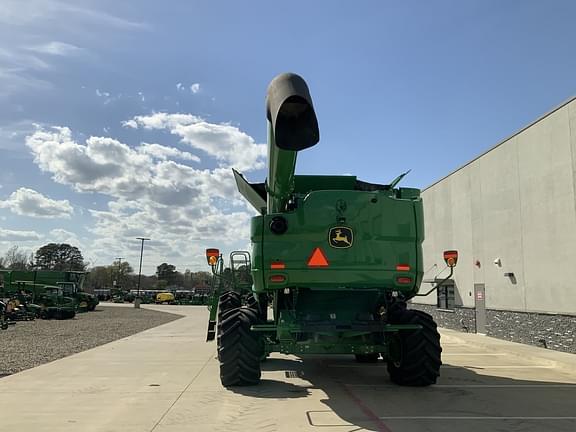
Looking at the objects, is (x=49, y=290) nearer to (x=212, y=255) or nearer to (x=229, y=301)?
(x=229, y=301)

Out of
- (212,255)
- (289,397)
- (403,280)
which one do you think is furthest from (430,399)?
(212,255)

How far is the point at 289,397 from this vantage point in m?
8.10

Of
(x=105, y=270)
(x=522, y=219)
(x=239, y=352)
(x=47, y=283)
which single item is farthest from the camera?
(x=105, y=270)

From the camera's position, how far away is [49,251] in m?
117

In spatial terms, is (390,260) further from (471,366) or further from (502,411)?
(471,366)

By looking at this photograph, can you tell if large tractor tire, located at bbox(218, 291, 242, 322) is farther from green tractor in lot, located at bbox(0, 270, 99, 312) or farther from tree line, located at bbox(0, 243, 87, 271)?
tree line, located at bbox(0, 243, 87, 271)

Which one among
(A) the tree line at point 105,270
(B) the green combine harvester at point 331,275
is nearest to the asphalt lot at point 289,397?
(B) the green combine harvester at point 331,275

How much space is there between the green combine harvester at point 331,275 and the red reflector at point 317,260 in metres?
0.01

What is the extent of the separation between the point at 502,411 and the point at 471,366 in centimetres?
513

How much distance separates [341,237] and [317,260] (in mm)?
499

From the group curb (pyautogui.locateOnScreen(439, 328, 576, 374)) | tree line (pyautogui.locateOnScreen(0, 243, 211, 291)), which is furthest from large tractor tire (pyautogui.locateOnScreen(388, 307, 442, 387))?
tree line (pyautogui.locateOnScreen(0, 243, 211, 291))

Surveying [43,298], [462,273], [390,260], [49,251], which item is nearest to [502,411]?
[390,260]

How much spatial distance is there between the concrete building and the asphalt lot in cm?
239

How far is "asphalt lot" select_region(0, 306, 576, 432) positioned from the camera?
255 inches
